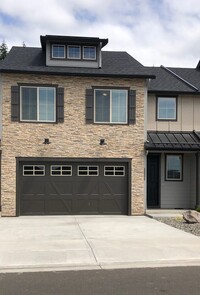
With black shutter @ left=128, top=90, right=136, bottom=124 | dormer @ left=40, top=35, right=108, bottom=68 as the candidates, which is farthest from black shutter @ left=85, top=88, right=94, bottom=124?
black shutter @ left=128, top=90, right=136, bottom=124

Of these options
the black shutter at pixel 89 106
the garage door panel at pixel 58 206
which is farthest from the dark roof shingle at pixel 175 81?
the garage door panel at pixel 58 206

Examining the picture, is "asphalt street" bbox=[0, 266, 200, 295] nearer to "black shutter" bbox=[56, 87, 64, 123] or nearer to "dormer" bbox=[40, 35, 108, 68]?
"black shutter" bbox=[56, 87, 64, 123]

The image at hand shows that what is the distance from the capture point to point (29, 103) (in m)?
17.1

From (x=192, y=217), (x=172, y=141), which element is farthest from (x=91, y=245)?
(x=172, y=141)

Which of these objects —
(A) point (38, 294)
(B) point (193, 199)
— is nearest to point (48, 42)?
(B) point (193, 199)

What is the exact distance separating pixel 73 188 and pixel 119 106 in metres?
4.10

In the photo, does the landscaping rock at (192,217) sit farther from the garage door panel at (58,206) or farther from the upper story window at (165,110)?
the upper story window at (165,110)

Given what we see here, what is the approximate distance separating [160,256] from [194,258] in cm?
74

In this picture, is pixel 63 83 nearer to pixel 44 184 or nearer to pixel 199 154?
pixel 44 184

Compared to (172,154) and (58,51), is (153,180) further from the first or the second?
(58,51)

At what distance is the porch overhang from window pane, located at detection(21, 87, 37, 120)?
504 cm

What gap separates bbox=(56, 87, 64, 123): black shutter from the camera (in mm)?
17141

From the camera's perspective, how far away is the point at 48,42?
59.3 feet

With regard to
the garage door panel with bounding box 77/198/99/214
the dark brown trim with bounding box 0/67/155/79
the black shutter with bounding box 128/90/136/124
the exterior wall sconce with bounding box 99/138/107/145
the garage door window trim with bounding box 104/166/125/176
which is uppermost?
the dark brown trim with bounding box 0/67/155/79
